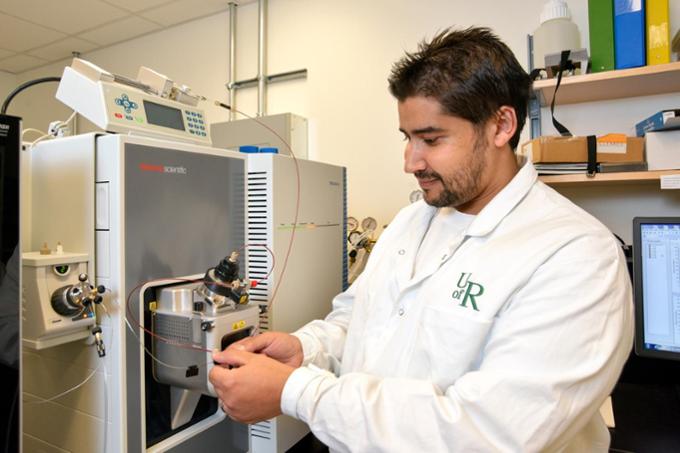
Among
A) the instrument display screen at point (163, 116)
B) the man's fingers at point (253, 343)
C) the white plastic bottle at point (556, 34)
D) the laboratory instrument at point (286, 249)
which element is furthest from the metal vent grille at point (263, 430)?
the white plastic bottle at point (556, 34)

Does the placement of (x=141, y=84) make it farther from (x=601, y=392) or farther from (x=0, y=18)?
(x=0, y=18)

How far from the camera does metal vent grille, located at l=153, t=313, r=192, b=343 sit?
851 mm

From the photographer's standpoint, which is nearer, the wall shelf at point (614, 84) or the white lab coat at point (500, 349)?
the white lab coat at point (500, 349)

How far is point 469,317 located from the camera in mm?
706

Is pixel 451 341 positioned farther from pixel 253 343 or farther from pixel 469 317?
pixel 253 343

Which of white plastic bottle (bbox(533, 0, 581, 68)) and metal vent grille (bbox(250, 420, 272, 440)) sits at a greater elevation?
white plastic bottle (bbox(533, 0, 581, 68))

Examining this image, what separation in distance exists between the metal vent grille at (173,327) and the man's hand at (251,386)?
112 millimetres

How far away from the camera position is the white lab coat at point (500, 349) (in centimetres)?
61

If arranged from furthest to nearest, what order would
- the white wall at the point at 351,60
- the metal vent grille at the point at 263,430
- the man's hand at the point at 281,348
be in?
the white wall at the point at 351,60
the metal vent grille at the point at 263,430
the man's hand at the point at 281,348

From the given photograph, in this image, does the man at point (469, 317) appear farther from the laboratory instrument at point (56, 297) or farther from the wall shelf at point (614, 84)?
the wall shelf at point (614, 84)

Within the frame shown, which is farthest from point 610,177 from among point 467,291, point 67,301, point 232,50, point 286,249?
point 232,50

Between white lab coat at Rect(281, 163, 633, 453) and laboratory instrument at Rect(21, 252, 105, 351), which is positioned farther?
laboratory instrument at Rect(21, 252, 105, 351)

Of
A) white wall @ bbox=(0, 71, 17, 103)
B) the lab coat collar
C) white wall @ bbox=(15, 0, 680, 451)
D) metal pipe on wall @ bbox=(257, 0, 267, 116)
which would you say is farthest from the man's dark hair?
white wall @ bbox=(0, 71, 17, 103)

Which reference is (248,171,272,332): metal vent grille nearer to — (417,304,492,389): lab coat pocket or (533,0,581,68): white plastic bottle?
(417,304,492,389): lab coat pocket
